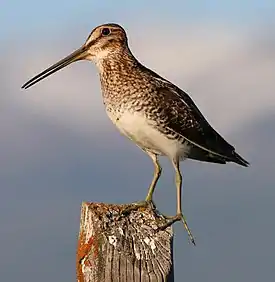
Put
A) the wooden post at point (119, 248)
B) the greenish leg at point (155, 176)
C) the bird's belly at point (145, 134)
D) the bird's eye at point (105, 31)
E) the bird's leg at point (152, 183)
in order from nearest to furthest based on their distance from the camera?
the wooden post at point (119, 248), the bird's leg at point (152, 183), the greenish leg at point (155, 176), the bird's belly at point (145, 134), the bird's eye at point (105, 31)

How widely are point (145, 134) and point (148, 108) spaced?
323 millimetres

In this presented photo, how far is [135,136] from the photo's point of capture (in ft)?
32.1

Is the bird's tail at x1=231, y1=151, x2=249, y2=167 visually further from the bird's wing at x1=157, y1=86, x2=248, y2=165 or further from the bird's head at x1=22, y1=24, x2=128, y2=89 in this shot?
the bird's head at x1=22, y1=24, x2=128, y2=89

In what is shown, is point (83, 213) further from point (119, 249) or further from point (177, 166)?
point (177, 166)

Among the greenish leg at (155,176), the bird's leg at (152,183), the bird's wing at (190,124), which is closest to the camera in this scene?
the bird's leg at (152,183)

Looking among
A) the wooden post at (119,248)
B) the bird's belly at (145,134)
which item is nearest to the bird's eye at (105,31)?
the bird's belly at (145,134)

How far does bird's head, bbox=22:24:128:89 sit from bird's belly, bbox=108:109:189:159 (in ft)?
3.41

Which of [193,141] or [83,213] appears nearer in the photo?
[83,213]

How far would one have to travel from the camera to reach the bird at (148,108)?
979 centimetres

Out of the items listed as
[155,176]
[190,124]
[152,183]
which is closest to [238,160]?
[190,124]

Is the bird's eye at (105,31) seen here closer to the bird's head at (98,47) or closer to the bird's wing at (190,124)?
the bird's head at (98,47)

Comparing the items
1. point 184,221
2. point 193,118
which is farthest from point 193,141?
point 184,221

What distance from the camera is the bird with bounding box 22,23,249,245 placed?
9789mm

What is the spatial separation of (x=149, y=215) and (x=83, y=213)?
1.75 feet
